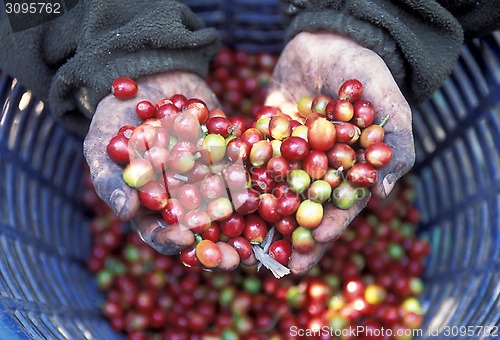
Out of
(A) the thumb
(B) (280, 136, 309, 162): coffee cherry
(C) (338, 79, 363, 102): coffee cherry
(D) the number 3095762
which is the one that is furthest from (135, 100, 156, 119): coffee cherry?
(C) (338, 79, 363, 102): coffee cherry

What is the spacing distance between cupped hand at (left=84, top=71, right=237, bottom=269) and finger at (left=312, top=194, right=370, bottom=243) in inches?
20.7

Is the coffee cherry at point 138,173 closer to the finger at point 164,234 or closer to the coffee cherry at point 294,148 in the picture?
the finger at point 164,234

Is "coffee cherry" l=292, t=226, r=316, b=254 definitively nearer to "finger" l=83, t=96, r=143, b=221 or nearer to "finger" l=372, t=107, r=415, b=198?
"finger" l=372, t=107, r=415, b=198

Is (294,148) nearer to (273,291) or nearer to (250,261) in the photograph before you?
(250,261)

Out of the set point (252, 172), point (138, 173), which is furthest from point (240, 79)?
point (138, 173)

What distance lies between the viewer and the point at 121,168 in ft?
6.74

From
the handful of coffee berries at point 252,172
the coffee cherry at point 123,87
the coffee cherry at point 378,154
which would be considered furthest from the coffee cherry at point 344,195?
the coffee cherry at point 123,87

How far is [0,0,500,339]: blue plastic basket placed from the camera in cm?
227

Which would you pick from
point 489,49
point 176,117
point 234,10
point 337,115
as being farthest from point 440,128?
point 176,117

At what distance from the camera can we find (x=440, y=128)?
3.17 m

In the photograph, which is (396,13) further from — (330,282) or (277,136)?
(330,282)

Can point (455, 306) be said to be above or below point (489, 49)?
below

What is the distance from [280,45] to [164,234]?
1.99 metres

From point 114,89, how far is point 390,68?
4.24ft
